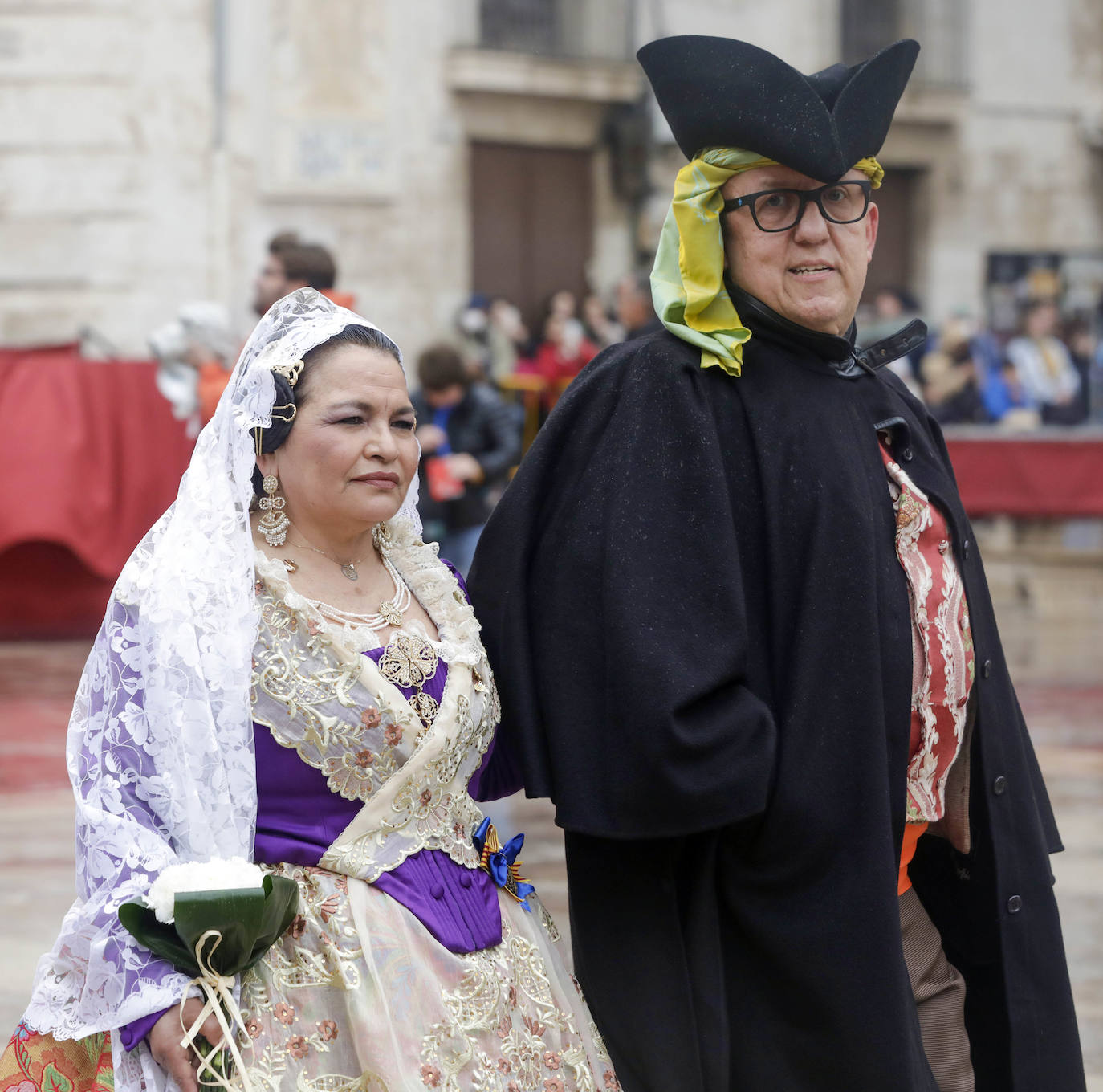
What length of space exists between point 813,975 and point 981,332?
500 inches

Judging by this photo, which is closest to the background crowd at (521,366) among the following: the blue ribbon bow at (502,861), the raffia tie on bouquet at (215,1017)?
the blue ribbon bow at (502,861)

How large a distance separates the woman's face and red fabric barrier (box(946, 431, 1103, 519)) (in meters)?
9.59

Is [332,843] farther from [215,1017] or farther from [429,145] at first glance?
[429,145]

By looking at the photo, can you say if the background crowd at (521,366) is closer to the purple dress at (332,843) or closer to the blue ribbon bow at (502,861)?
the blue ribbon bow at (502,861)

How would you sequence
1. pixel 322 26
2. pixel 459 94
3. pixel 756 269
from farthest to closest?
1. pixel 459 94
2. pixel 322 26
3. pixel 756 269

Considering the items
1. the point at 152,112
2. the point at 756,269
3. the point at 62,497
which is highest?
the point at 152,112

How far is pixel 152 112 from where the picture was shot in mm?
14352

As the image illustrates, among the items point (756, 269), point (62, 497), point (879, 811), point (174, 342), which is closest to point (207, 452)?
point (756, 269)

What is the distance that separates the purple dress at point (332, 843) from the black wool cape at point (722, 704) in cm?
21

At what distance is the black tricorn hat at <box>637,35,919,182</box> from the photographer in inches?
110

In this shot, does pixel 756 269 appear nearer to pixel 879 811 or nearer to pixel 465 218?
pixel 879 811

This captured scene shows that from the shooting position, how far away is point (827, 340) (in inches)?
115

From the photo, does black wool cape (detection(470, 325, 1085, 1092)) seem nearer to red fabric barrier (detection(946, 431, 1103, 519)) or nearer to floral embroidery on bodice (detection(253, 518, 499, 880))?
floral embroidery on bodice (detection(253, 518, 499, 880))

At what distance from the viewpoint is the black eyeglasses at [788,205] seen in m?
2.85
